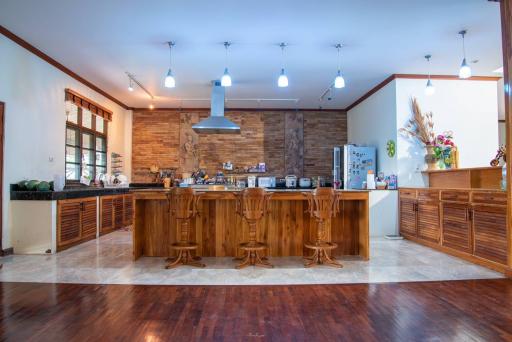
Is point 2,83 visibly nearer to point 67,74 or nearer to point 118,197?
point 67,74

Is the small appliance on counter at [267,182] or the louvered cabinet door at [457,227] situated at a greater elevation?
the small appliance on counter at [267,182]

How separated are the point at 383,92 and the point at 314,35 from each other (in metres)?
2.89

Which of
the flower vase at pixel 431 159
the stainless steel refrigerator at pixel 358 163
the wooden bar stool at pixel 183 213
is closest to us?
the wooden bar stool at pixel 183 213

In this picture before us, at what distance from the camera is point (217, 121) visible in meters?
6.33

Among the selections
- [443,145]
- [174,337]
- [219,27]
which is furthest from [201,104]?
[174,337]

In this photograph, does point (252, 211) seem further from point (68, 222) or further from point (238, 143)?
point (238, 143)

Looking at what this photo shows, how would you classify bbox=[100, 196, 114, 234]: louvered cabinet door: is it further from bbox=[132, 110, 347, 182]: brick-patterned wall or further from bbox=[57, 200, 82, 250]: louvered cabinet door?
bbox=[132, 110, 347, 182]: brick-patterned wall

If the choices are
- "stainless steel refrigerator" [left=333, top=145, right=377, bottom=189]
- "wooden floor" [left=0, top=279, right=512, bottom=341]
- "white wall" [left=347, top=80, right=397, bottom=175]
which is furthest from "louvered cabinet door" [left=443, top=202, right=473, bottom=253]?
"stainless steel refrigerator" [left=333, top=145, right=377, bottom=189]

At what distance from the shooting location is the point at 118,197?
6844 mm

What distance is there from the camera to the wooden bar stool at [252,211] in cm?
386

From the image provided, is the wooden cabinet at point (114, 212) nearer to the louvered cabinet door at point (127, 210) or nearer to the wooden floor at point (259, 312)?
the louvered cabinet door at point (127, 210)

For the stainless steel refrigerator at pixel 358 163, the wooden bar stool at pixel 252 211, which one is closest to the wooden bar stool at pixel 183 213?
the wooden bar stool at pixel 252 211

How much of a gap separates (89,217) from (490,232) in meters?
6.27

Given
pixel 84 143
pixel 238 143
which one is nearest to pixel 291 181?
pixel 238 143
